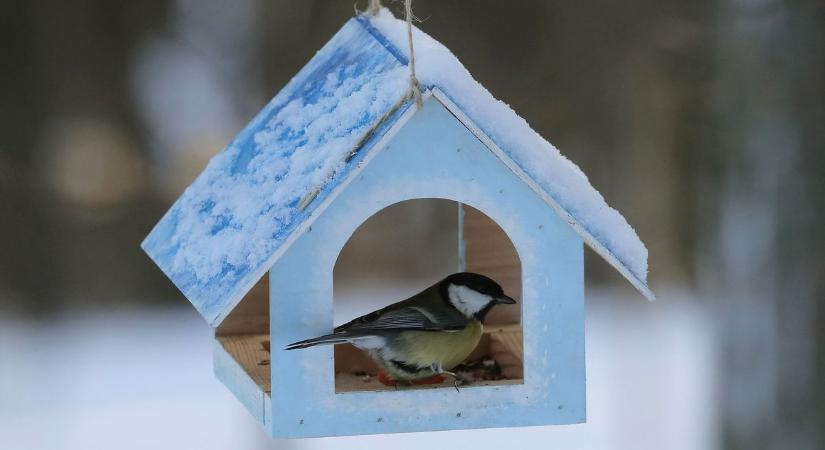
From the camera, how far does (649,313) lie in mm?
5316

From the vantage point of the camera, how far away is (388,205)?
1.98m

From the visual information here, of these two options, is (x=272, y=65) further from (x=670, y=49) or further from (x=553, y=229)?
(x=553, y=229)

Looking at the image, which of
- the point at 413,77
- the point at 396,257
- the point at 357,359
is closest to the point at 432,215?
the point at 396,257

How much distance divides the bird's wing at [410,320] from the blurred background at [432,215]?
2534 mm

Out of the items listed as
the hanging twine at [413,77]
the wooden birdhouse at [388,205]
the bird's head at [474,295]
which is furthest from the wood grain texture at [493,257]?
the hanging twine at [413,77]

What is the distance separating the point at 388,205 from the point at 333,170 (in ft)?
0.61

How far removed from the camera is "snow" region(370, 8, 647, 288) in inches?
73.4

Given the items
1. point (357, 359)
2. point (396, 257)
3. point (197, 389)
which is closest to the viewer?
point (357, 359)

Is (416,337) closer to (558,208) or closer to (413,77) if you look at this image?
(558,208)

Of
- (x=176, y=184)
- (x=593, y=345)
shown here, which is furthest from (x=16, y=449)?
(x=593, y=345)

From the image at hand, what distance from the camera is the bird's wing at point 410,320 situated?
1979 millimetres

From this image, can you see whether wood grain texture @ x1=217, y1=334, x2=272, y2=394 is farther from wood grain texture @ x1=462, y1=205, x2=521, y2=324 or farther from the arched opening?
the arched opening

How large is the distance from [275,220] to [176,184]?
3024 mm

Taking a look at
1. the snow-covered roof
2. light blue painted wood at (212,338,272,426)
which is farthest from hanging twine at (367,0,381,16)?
light blue painted wood at (212,338,272,426)
